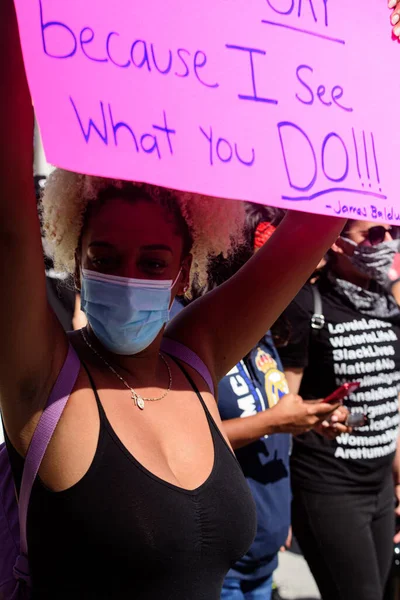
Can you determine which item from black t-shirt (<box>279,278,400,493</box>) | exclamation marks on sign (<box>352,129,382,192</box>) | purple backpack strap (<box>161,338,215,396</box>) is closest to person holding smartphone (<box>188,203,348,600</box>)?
black t-shirt (<box>279,278,400,493</box>)

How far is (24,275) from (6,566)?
65 centimetres

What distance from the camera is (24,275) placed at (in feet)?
4.40

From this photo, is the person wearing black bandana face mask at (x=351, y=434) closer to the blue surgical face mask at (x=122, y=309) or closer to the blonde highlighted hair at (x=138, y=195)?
the blonde highlighted hair at (x=138, y=195)

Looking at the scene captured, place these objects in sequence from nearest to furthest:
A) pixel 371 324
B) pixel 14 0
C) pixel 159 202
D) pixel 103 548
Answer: pixel 14 0
pixel 103 548
pixel 159 202
pixel 371 324

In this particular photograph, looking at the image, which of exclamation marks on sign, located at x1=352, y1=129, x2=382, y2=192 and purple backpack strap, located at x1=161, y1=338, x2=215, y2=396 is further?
purple backpack strap, located at x1=161, y1=338, x2=215, y2=396

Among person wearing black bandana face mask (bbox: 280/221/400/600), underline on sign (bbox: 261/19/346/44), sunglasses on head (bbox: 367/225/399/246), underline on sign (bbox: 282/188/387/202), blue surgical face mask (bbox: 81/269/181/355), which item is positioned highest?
underline on sign (bbox: 261/19/346/44)

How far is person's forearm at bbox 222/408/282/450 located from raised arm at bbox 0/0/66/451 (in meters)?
1.05

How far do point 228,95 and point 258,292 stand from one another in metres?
0.64

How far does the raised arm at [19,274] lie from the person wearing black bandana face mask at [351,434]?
5.75 feet

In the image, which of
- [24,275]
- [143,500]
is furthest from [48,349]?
[143,500]

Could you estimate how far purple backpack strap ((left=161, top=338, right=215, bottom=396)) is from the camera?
6.09 feet

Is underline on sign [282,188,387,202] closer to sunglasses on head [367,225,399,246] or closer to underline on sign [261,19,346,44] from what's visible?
underline on sign [261,19,346,44]

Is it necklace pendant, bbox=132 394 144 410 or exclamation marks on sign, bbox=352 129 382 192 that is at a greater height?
exclamation marks on sign, bbox=352 129 382 192

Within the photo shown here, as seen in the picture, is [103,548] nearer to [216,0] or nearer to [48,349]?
[48,349]
